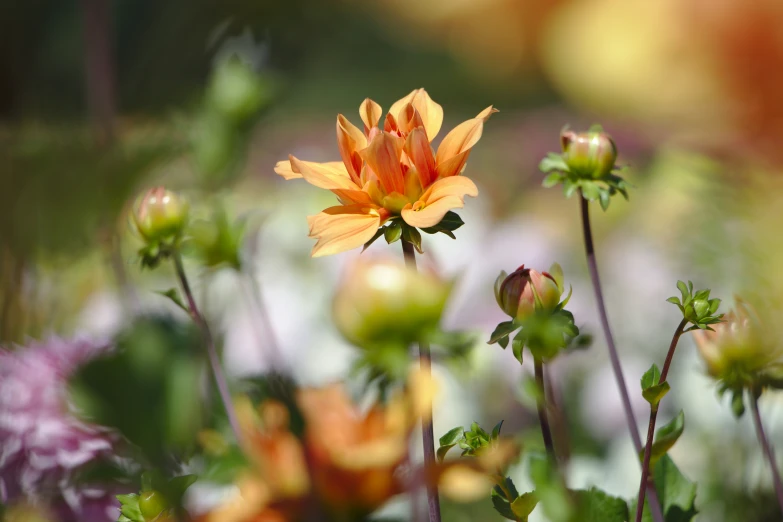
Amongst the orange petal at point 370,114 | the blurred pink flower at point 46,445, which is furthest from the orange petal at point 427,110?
the blurred pink flower at point 46,445

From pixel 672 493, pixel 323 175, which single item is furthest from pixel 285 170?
pixel 672 493

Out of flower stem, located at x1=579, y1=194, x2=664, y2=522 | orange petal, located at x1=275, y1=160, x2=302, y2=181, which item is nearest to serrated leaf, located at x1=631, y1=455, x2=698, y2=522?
flower stem, located at x1=579, y1=194, x2=664, y2=522

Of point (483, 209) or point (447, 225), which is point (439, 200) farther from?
point (483, 209)

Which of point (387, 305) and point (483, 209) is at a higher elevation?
point (483, 209)

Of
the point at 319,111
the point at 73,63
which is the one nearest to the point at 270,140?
the point at 73,63

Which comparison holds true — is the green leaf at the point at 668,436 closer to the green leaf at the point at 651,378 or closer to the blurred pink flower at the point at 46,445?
the green leaf at the point at 651,378

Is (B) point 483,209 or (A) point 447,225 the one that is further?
(B) point 483,209

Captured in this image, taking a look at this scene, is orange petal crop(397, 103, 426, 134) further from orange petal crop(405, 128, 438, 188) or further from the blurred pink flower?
the blurred pink flower
